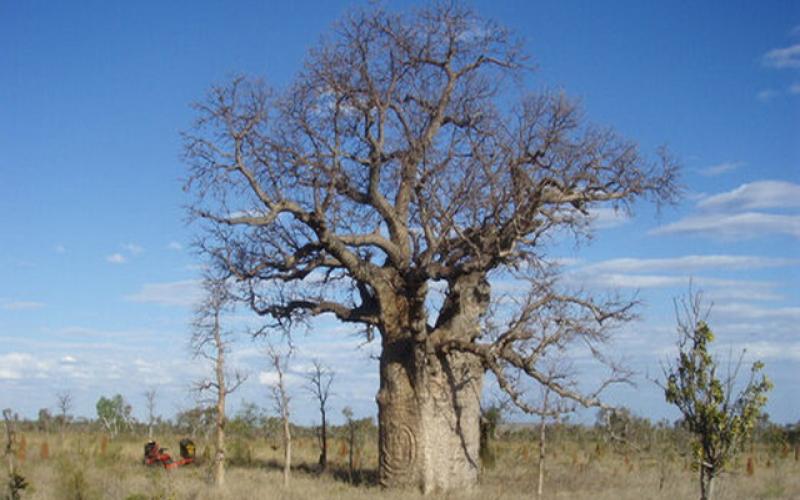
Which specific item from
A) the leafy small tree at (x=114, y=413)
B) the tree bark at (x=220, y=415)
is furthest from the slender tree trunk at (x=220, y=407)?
the leafy small tree at (x=114, y=413)

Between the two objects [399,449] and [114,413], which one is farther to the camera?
[114,413]

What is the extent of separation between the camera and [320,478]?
19516 millimetres

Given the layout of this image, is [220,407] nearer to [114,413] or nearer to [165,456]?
[165,456]

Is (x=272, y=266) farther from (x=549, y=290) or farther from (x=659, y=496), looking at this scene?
(x=659, y=496)

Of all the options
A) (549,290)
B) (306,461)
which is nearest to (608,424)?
(549,290)

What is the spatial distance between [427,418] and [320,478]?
11.3 ft

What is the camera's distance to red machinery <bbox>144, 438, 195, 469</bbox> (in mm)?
20469

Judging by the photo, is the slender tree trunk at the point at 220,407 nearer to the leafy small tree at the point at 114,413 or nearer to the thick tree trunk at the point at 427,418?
the thick tree trunk at the point at 427,418

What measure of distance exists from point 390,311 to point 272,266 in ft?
7.75

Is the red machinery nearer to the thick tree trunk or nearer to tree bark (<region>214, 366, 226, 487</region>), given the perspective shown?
tree bark (<region>214, 366, 226, 487</region>)

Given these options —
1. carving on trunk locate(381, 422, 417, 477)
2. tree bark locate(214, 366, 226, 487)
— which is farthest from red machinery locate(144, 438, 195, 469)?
carving on trunk locate(381, 422, 417, 477)

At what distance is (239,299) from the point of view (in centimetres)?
1822

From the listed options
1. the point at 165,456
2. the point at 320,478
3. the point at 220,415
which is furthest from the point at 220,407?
the point at 165,456

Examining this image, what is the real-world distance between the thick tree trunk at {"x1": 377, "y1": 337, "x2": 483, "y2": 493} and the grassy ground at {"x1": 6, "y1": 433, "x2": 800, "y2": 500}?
416 mm
